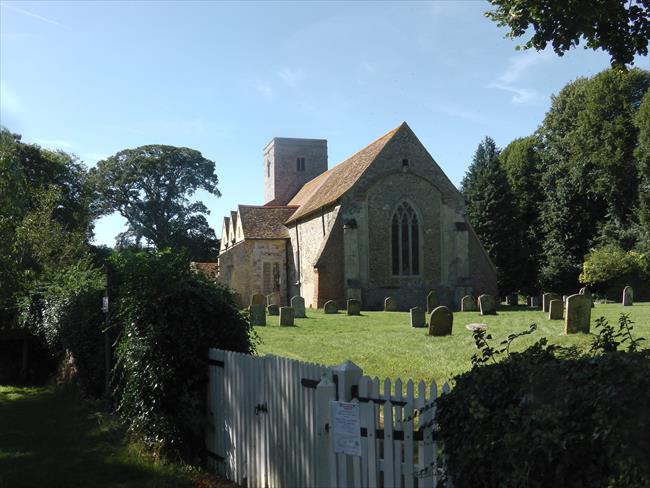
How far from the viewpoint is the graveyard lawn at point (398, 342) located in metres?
11.8

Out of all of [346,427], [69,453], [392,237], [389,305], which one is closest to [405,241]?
[392,237]

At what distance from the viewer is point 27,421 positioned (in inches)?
356

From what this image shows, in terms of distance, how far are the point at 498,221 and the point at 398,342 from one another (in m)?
30.9

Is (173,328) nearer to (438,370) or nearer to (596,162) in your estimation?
(438,370)

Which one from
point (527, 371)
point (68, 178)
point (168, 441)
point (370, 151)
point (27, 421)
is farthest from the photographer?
point (68, 178)

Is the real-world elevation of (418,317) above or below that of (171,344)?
below

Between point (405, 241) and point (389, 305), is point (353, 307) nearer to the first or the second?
point (389, 305)

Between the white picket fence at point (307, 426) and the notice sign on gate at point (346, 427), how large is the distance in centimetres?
10

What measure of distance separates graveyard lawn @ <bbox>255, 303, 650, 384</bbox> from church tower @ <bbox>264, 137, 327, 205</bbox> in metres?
31.6

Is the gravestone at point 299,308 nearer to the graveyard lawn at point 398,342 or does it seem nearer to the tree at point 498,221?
the graveyard lawn at point 398,342

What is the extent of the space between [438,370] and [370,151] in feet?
83.1

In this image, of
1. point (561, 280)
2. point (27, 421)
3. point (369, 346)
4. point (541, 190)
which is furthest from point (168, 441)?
point (541, 190)

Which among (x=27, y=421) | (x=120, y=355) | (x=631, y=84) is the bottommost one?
(x=27, y=421)

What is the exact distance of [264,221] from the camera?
41.2 m
